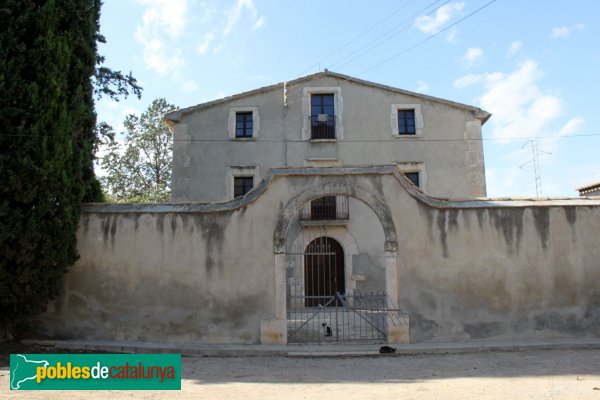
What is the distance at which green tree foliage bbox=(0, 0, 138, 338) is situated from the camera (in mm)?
8133

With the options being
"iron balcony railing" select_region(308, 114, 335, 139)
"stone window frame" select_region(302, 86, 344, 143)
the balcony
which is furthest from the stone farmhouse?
"iron balcony railing" select_region(308, 114, 335, 139)

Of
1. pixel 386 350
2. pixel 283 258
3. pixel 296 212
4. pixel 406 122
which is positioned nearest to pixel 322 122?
pixel 406 122

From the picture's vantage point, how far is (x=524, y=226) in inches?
370

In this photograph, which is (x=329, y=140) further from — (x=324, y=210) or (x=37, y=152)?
(x=37, y=152)

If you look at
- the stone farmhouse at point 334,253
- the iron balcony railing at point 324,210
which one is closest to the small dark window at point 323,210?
the iron balcony railing at point 324,210

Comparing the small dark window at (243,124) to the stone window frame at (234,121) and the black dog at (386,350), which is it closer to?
the stone window frame at (234,121)

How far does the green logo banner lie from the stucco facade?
31.8 feet

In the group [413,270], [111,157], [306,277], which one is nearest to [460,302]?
[413,270]

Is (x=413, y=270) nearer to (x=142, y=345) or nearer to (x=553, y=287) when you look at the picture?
(x=553, y=287)

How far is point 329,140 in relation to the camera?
16.8 metres

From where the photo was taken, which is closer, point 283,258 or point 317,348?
point 317,348

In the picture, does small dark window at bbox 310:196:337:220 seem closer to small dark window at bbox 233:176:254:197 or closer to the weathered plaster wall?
small dark window at bbox 233:176:254:197

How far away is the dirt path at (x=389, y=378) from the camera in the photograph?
5855mm

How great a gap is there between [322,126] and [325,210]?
3.06m
